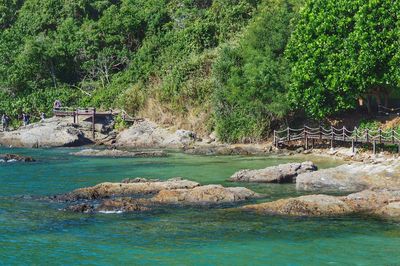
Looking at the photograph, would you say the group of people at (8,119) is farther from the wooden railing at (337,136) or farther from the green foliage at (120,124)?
the wooden railing at (337,136)

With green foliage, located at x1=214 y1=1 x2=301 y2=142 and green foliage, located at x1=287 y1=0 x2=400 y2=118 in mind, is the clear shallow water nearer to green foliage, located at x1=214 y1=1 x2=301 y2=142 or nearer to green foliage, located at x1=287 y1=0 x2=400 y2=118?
green foliage, located at x1=287 y1=0 x2=400 y2=118

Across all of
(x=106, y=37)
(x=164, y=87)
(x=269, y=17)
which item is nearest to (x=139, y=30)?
(x=106, y=37)

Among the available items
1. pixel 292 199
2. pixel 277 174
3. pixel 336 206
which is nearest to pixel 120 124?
pixel 277 174

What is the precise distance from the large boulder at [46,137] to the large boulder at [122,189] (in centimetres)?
2594

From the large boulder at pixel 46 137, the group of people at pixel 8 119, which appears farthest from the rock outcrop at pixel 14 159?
the group of people at pixel 8 119

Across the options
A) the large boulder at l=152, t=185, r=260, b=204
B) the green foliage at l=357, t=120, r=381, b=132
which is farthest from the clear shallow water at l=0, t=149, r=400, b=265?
the green foliage at l=357, t=120, r=381, b=132

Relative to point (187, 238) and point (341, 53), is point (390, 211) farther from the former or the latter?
point (341, 53)

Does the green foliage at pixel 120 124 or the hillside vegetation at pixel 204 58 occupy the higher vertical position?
the hillside vegetation at pixel 204 58

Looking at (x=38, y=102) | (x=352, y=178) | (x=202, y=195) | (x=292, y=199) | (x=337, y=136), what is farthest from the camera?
(x=38, y=102)

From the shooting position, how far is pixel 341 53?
38312 millimetres

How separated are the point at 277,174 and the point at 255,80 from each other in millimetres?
16876

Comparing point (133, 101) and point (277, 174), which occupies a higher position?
point (133, 101)

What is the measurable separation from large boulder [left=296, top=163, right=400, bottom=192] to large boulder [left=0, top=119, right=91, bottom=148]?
1123 inches

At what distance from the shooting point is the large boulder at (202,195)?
23062mm
